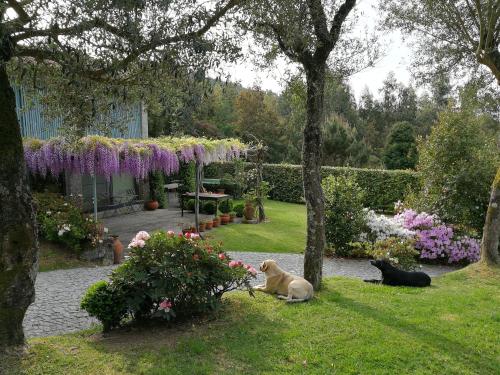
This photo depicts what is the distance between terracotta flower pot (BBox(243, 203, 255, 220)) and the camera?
16969mm

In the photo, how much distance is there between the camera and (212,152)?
15648 millimetres

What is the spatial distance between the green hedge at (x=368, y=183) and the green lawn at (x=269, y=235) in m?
3.74

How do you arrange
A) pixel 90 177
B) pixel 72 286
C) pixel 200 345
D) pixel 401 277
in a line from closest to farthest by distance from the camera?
1. pixel 200 345
2. pixel 401 277
3. pixel 72 286
4. pixel 90 177

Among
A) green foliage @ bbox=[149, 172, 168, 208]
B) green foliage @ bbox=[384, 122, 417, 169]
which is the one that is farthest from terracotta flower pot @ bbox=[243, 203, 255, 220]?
green foliage @ bbox=[384, 122, 417, 169]

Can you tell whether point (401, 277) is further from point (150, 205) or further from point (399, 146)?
point (399, 146)

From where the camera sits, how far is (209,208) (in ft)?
57.6

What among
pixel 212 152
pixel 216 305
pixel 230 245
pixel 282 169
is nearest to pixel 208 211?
pixel 212 152

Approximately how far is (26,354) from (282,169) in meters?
21.1

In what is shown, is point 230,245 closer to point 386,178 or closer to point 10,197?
point 10,197

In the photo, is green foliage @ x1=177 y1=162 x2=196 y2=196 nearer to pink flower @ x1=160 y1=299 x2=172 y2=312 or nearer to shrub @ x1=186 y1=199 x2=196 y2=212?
shrub @ x1=186 y1=199 x2=196 y2=212

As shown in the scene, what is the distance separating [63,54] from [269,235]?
36.0ft

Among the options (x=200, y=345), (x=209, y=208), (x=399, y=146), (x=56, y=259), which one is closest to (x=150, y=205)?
(x=209, y=208)

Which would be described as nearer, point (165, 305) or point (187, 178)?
point (165, 305)

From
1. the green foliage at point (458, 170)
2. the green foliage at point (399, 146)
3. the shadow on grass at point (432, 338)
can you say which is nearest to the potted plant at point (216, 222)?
the green foliage at point (458, 170)
